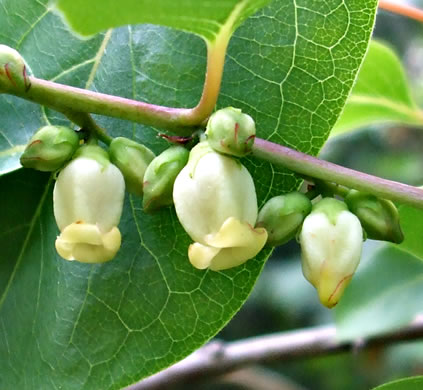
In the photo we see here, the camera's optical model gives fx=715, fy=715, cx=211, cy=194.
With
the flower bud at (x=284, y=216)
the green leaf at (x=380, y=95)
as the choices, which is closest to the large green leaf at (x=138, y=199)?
the flower bud at (x=284, y=216)

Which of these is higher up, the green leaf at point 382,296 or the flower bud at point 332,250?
the flower bud at point 332,250

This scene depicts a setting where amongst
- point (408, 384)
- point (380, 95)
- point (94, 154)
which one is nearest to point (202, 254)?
point (94, 154)

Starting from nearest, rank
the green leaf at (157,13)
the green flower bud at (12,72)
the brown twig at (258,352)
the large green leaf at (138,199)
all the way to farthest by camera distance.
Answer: the green leaf at (157,13), the green flower bud at (12,72), the large green leaf at (138,199), the brown twig at (258,352)

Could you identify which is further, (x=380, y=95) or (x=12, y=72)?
(x=380, y=95)

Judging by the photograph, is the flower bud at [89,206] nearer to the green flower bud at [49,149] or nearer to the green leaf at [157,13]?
the green flower bud at [49,149]

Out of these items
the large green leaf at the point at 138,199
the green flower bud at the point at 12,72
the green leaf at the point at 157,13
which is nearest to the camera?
the green leaf at the point at 157,13

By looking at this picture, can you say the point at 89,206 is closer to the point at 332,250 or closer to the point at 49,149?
the point at 49,149

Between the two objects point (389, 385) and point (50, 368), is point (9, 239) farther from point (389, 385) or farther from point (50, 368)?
point (389, 385)
